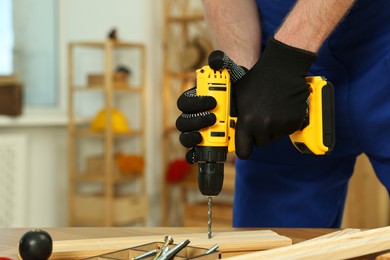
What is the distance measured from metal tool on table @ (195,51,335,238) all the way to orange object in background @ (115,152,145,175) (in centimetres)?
287

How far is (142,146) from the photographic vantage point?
13.4 feet

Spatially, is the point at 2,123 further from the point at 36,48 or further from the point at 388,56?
the point at 388,56

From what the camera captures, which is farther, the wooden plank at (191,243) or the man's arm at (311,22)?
the man's arm at (311,22)

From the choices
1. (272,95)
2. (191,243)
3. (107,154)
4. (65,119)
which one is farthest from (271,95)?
(65,119)

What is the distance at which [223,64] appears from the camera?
1056 mm

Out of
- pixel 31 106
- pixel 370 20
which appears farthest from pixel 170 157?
pixel 370 20

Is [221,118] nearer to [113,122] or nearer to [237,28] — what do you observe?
[237,28]

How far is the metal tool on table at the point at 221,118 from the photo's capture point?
3.46 feet

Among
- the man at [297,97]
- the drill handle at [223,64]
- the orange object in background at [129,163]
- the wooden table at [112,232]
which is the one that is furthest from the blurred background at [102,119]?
the drill handle at [223,64]

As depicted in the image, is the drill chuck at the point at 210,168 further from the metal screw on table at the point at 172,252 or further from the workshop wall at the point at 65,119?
the workshop wall at the point at 65,119

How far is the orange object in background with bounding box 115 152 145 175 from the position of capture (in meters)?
3.97

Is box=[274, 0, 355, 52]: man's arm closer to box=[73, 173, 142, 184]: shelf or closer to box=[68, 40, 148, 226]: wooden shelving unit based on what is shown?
box=[68, 40, 148, 226]: wooden shelving unit

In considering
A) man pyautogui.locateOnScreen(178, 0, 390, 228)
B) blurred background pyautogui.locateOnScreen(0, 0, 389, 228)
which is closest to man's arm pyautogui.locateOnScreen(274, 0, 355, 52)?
man pyautogui.locateOnScreen(178, 0, 390, 228)

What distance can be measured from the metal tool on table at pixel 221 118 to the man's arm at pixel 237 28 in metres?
0.28
